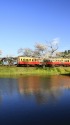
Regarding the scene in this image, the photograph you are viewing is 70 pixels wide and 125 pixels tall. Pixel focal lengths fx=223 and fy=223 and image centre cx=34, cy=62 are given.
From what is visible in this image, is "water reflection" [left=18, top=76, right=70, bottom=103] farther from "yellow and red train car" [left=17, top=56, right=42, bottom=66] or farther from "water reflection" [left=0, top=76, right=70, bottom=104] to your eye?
"yellow and red train car" [left=17, top=56, right=42, bottom=66]

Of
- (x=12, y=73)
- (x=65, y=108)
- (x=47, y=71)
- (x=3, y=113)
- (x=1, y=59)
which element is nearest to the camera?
(x=3, y=113)

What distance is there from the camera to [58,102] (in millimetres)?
22750

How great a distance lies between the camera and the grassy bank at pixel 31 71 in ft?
184

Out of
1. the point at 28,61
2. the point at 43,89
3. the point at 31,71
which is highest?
the point at 28,61

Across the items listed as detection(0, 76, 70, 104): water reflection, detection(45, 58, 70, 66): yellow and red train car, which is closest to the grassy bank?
detection(45, 58, 70, 66): yellow and red train car

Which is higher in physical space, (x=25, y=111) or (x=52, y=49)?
(x=52, y=49)

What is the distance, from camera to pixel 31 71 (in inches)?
2320

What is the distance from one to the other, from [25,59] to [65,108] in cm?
4366

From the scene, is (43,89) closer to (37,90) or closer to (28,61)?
(37,90)

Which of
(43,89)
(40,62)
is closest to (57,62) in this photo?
(40,62)

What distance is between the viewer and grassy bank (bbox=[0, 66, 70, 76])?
184 ft

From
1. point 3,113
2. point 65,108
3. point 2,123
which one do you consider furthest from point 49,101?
point 2,123

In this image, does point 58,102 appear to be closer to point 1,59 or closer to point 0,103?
point 0,103

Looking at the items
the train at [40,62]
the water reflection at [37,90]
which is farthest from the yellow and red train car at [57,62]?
the water reflection at [37,90]
